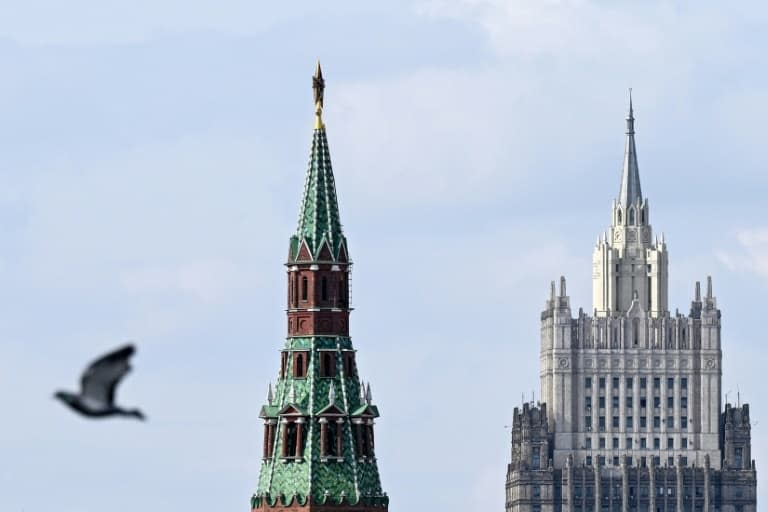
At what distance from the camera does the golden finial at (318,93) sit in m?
176

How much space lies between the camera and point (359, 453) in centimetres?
16338

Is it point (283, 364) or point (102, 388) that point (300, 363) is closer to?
point (283, 364)

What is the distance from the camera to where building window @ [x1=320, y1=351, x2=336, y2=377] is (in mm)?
164875

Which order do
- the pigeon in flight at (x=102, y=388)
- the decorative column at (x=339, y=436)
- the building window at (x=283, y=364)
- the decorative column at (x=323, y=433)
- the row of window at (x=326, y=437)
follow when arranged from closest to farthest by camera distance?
the pigeon in flight at (x=102, y=388), the decorative column at (x=339, y=436), the row of window at (x=326, y=437), the decorative column at (x=323, y=433), the building window at (x=283, y=364)

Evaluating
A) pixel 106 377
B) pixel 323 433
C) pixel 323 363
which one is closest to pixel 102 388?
pixel 106 377

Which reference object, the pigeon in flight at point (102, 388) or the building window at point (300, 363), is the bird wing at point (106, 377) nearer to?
the pigeon in flight at point (102, 388)

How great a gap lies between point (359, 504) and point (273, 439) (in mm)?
5845

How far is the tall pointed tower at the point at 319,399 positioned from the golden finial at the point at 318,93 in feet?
20.6

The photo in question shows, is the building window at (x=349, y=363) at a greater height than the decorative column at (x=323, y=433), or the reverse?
the building window at (x=349, y=363)

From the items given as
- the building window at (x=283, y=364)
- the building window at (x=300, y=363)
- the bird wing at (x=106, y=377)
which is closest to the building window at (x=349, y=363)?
the building window at (x=300, y=363)

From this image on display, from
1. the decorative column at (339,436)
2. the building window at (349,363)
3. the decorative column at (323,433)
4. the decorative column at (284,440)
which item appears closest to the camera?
the decorative column at (339,436)

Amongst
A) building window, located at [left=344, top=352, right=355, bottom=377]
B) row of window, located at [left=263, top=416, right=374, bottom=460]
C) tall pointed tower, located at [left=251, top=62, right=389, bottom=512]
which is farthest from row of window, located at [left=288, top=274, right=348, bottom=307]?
row of window, located at [left=263, top=416, right=374, bottom=460]

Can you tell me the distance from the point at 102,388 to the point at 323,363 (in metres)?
142

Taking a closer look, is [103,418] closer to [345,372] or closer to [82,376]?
[82,376]
